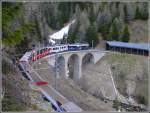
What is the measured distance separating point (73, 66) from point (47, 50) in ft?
14.9

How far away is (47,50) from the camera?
12781mm

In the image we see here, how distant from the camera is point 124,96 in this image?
51.1 feet

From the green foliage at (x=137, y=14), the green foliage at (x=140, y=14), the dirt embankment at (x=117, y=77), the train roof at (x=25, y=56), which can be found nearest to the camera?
the train roof at (x=25, y=56)

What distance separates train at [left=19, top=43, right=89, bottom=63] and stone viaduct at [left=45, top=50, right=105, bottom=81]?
0.68 feet

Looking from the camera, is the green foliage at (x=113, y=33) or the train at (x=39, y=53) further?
the green foliage at (x=113, y=33)

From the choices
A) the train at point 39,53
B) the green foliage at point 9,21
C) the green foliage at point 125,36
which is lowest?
the train at point 39,53

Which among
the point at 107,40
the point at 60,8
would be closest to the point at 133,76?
the point at 107,40

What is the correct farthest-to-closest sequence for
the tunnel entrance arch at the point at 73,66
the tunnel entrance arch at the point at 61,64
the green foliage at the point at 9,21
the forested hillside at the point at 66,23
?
the tunnel entrance arch at the point at 73,66 → the tunnel entrance arch at the point at 61,64 → the forested hillside at the point at 66,23 → the green foliage at the point at 9,21

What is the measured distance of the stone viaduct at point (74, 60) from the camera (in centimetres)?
1473

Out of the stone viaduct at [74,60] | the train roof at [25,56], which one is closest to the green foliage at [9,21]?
the train roof at [25,56]

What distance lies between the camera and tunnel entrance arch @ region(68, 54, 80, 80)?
16100mm

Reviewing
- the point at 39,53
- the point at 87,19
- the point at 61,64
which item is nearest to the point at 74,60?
the point at 61,64

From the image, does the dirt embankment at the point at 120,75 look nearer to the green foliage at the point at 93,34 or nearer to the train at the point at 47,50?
the green foliage at the point at 93,34

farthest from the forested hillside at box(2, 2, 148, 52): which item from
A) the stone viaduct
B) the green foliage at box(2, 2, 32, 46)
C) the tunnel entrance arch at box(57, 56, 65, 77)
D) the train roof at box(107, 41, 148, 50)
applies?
the green foliage at box(2, 2, 32, 46)
